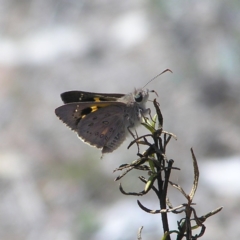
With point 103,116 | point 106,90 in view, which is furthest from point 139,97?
point 106,90

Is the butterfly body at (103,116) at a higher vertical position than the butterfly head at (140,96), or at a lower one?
lower

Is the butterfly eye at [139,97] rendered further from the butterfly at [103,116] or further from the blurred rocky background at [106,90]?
the blurred rocky background at [106,90]

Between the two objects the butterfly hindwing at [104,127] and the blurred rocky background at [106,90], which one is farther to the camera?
the blurred rocky background at [106,90]

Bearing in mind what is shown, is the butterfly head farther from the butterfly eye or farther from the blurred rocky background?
the blurred rocky background

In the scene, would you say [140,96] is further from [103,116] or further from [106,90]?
[106,90]

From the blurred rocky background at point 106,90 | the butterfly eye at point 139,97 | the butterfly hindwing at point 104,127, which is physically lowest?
the butterfly hindwing at point 104,127

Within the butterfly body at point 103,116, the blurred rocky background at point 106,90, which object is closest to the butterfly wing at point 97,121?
the butterfly body at point 103,116
